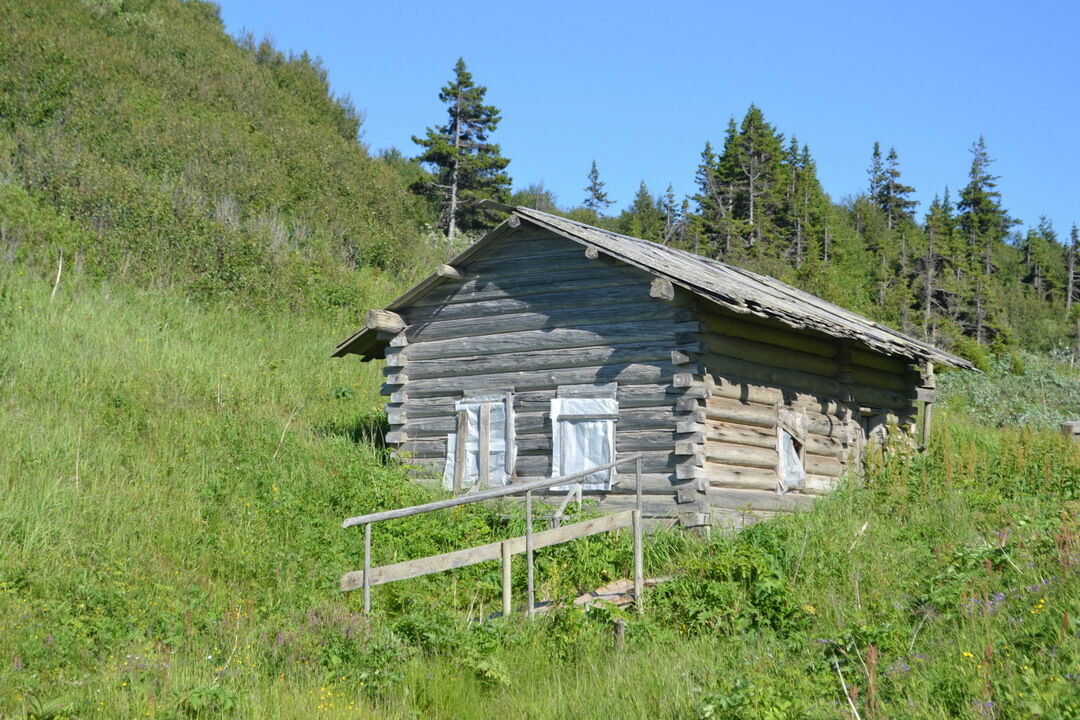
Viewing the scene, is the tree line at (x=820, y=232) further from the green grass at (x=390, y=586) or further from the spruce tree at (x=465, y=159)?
the green grass at (x=390, y=586)

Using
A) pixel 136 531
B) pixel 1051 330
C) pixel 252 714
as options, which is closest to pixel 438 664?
pixel 252 714

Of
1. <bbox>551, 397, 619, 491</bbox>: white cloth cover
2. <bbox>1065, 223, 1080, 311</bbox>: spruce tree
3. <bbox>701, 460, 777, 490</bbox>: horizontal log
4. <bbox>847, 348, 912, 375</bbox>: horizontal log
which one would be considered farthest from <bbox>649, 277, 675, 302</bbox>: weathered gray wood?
<bbox>1065, 223, 1080, 311</bbox>: spruce tree

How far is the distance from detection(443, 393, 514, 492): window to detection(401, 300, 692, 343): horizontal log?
3.28ft

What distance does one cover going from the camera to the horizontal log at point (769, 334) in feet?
45.3

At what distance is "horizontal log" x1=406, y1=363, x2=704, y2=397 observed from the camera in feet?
45.2

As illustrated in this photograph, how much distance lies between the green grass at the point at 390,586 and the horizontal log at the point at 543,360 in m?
1.60

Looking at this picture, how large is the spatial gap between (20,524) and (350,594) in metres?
3.63

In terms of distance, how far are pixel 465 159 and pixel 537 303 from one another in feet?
93.0

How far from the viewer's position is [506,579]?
10039 millimetres

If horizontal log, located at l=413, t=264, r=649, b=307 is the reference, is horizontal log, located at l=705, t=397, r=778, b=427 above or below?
below

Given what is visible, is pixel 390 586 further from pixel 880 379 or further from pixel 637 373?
pixel 880 379

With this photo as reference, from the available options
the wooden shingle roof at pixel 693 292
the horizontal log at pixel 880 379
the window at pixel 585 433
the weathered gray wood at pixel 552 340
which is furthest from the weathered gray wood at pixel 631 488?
the horizontal log at pixel 880 379

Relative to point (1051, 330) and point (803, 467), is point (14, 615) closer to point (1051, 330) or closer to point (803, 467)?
point (803, 467)

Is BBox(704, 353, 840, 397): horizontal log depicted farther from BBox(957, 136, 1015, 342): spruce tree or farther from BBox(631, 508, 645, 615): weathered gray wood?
BBox(957, 136, 1015, 342): spruce tree
